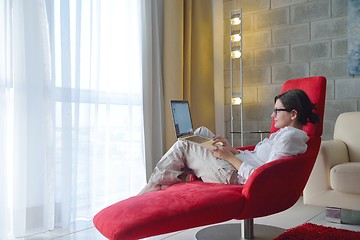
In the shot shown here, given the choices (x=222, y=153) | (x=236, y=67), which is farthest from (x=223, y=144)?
(x=236, y=67)

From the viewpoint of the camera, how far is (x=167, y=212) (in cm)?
156

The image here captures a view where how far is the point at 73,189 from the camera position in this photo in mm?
2602

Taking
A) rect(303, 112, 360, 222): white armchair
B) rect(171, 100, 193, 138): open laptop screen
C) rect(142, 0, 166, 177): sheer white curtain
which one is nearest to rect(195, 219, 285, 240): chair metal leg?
rect(303, 112, 360, 222): white armchair

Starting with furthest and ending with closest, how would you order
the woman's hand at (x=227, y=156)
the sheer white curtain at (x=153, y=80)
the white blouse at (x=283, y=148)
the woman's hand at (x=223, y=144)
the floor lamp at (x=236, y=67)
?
the floor lamp at (x=236, y=67)
the sheer white curtain at (x=153, y=80)
the woman's hand at (x=223, y=144)
the woman's hand at (x=227, y=156)
the white blouse at (x=283, y=148)

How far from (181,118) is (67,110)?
0.77 meters

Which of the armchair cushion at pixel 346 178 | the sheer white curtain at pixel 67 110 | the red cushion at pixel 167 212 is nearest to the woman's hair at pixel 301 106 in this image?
the armchair cushion at pixel 346 178

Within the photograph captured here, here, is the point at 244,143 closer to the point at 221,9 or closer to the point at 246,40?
the point at 246,40

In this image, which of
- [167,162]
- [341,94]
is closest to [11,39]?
[167,162]

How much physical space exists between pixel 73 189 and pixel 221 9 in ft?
7.49

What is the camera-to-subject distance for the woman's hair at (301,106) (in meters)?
2.07

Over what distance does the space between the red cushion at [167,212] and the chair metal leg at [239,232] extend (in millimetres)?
468

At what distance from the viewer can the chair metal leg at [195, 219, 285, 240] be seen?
2.17 meters

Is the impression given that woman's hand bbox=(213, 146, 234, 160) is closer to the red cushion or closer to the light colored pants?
the light colored pants

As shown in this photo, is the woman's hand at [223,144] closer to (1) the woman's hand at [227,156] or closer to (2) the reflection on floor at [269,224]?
(1) the woman's hand at [227,156]
